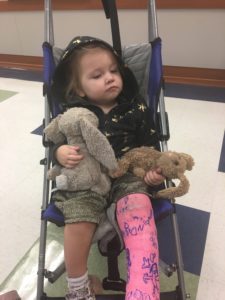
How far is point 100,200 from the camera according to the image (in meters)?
0.82

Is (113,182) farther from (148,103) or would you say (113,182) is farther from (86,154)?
(148,103)

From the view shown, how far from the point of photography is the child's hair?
0.92m

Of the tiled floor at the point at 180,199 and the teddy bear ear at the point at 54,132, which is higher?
the teddy bear ear at the point at 54,132

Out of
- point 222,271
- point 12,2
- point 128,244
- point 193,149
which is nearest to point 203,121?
point 193,149

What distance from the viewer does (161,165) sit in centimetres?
82

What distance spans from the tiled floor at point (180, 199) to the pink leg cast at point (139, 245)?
37cm

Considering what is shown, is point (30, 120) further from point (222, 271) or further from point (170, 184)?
point (222, 271)

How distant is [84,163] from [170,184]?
262 millimetres

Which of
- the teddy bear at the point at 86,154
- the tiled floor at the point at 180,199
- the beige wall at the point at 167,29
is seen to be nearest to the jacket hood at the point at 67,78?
the teddy bear at the point at 86,154

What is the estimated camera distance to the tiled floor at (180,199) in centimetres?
104

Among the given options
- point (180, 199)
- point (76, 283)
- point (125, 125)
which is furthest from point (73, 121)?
point (180, 199)

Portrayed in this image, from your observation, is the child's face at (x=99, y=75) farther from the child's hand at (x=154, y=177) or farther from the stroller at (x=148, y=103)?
the child's hand at (x=154, y=177)

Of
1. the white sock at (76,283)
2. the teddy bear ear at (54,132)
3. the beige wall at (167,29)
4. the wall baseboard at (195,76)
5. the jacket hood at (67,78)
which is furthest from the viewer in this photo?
the wall baseboard at (195,76)

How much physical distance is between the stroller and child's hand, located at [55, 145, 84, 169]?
0.13 meters
